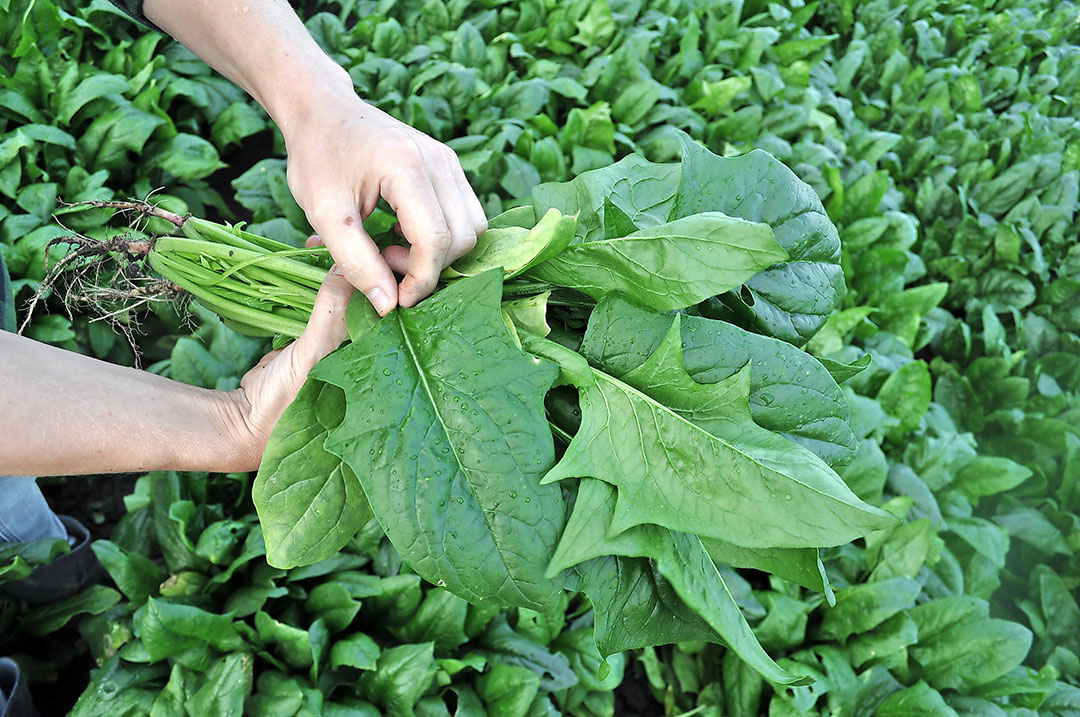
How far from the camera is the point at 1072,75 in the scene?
160 inches

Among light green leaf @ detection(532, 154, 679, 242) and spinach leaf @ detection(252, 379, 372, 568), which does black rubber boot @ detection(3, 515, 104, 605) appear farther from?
light green leaf @ detection(532, 154, 679, 242)

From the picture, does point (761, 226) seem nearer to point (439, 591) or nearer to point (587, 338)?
point (587, 338)

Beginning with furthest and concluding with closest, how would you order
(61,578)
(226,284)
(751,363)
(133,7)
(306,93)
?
1. (61,578)
2. (133,7)
3. (226,284)
4. (306,93)
5. (751,363)

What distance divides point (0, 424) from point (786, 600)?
176 centimetres

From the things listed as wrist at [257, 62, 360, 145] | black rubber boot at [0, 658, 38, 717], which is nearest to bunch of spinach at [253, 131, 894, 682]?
A: wrist at [257, 62, 360, 145]

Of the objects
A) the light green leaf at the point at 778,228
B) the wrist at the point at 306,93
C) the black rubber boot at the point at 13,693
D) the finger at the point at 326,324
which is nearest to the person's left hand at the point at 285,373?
the finger at the point at 326,324

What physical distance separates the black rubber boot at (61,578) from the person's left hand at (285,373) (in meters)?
0.79

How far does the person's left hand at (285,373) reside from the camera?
106cm

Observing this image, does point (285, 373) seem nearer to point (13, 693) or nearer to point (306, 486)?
point (306, 486)

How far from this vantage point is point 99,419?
0.98 m

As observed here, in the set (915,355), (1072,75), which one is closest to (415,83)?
(915,355)

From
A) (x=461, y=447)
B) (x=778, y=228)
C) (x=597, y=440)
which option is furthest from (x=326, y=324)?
(x=778, y=228)

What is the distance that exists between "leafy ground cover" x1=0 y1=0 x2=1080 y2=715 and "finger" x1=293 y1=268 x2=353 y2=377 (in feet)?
1.04

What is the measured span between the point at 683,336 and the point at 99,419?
32.4 inches
